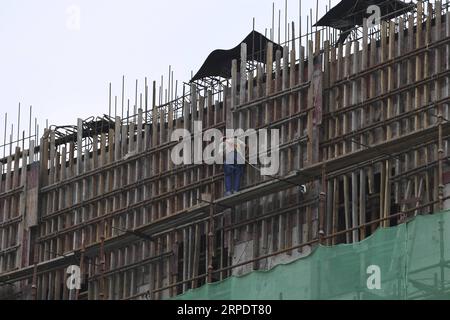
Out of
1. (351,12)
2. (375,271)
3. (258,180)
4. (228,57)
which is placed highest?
(351,12)

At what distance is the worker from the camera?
51.0 m

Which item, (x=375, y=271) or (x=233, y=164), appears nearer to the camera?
(x=375, y=271)

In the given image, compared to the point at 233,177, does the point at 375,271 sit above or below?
below

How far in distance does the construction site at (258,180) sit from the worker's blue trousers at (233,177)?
0.24 meters

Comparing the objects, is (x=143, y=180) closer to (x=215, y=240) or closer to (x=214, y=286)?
(x=215, y=240)

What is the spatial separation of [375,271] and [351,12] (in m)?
15.1

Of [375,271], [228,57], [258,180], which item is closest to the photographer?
[375,271]

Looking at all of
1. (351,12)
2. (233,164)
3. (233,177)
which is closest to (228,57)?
(351,12)

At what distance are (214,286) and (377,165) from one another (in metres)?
7.35

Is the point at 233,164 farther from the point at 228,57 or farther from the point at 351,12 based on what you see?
the point at 228,57

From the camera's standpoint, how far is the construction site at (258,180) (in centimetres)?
4684

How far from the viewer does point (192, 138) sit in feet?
175

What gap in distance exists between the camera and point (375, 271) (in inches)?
1569

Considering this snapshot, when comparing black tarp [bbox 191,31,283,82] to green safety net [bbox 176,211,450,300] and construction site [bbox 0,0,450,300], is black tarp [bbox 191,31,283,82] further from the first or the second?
green safety net [bbox 176,211,450,300]
